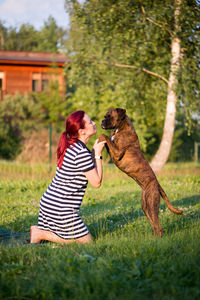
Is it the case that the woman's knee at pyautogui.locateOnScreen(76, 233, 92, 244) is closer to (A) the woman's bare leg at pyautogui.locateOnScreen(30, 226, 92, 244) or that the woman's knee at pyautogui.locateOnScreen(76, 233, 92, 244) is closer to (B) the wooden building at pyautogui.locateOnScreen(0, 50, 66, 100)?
(A) the woman's bare leg at pyautogui.locateOnScreen(30, 226, 92, 244)

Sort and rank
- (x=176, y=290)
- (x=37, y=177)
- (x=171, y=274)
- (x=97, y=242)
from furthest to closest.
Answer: (x=37, y=177) < (x=97, y=242) < (x=171, y=274) < (x=176, y=290)

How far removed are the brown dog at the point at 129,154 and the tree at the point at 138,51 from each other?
744 cm

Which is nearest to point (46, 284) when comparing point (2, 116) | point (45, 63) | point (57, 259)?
point (57, 259)

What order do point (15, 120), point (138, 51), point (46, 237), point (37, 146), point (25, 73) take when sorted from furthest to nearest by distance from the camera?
point (25, 73) < point (15, 120) < point (37, 146) < point (138, 51) < point (46, 237)

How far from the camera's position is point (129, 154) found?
13.9 feet

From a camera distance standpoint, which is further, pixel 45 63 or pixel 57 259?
pixel 45 63

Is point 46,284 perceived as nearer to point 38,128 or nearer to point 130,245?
point 130,245

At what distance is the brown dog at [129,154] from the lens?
408cm

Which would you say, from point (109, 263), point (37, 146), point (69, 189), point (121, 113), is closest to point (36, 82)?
point (37, 146)

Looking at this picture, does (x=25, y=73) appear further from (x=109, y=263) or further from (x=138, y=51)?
(x=109, y=263)

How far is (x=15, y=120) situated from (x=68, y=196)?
15.4 metres

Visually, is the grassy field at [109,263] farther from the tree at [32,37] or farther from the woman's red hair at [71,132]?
the tree at [32,37]

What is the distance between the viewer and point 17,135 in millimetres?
17906

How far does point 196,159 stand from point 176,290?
54.6 feet
